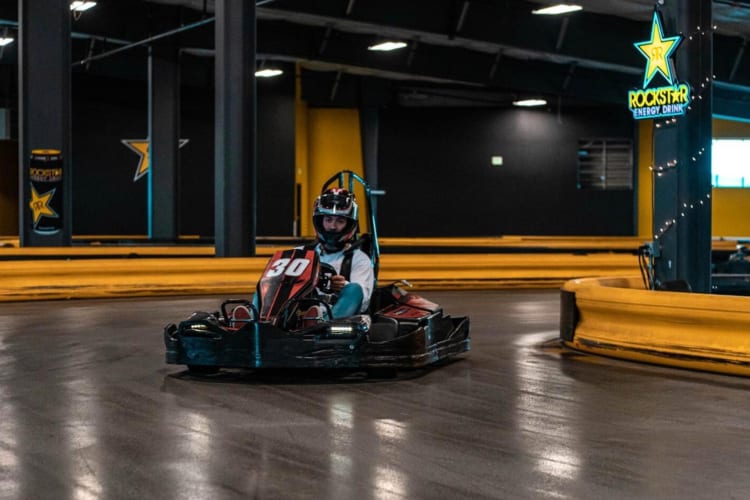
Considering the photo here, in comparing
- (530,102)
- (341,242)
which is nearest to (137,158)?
(530,102)

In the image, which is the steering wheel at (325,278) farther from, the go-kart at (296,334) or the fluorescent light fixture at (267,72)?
the fluorescent light fixture at (267,72)

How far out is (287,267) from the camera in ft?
25.7

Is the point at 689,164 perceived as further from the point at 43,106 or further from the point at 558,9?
the point at 558,9

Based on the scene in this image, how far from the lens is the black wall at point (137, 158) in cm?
3067

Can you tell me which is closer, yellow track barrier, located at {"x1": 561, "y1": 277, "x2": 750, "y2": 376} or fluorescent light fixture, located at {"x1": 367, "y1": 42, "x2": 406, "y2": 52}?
yellow track barrier, located at {"x1": 561, "y1": 277, "x2": 750, "y2": 376}

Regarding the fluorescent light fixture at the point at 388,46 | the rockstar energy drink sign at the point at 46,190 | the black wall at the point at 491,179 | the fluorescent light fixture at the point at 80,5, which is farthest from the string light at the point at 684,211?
the black wall at the point at 491,179

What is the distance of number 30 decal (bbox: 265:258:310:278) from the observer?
305 inches

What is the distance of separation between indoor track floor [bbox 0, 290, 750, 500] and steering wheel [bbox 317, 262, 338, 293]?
2.07 ft

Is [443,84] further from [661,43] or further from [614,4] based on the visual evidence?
[661,43]

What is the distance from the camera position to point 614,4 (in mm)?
22000

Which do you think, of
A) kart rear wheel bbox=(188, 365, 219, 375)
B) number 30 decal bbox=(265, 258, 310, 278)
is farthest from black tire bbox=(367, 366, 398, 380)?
kart rear wheel bbox=(188, 365, 219, 375)

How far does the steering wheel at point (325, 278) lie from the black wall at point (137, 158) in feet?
74.8

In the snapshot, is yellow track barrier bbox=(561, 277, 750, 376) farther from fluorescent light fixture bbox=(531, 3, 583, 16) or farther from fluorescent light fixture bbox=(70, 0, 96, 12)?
fluorescent light fixture bbox=(70, 0, 96, 12)

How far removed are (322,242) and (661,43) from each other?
15.3 feet
